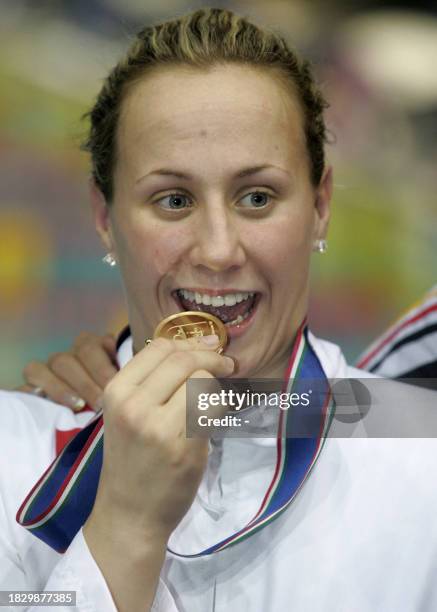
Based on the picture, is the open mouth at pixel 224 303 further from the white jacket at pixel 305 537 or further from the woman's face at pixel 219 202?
the white jacket at pixel 305 537

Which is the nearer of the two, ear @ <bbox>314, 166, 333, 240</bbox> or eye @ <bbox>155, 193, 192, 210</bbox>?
eye @ <bbox>155, 193, 192, 210</bbox>

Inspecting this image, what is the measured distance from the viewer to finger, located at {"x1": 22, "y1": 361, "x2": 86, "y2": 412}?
173 cm

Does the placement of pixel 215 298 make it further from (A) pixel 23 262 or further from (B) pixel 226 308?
(A) pixel 23 262

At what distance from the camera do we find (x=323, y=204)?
5.52ft

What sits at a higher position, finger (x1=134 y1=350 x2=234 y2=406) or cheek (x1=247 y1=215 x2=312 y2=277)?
cheek (x1=247 y1=215 x2=312 y2=277)

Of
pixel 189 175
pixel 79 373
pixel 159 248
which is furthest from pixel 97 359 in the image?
pixel 189 175

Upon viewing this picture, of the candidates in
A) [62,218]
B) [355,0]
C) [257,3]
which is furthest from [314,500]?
[355,0]

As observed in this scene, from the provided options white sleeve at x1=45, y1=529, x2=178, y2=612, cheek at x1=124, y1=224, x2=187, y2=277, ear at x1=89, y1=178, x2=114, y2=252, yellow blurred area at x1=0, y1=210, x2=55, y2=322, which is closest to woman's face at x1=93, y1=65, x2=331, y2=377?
cheek at x1=124, y1=224, x2=187, y2=277

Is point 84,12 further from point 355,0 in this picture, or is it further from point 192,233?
point 192,233

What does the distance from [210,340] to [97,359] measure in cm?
53

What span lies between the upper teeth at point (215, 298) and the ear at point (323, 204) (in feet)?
0.75

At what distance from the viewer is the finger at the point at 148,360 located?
1.16 metres

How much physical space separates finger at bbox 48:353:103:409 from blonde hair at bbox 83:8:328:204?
1.20ft

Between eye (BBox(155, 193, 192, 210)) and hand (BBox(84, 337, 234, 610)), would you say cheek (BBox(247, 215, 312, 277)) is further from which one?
hand (BBox(84, 337, 234, 610))
